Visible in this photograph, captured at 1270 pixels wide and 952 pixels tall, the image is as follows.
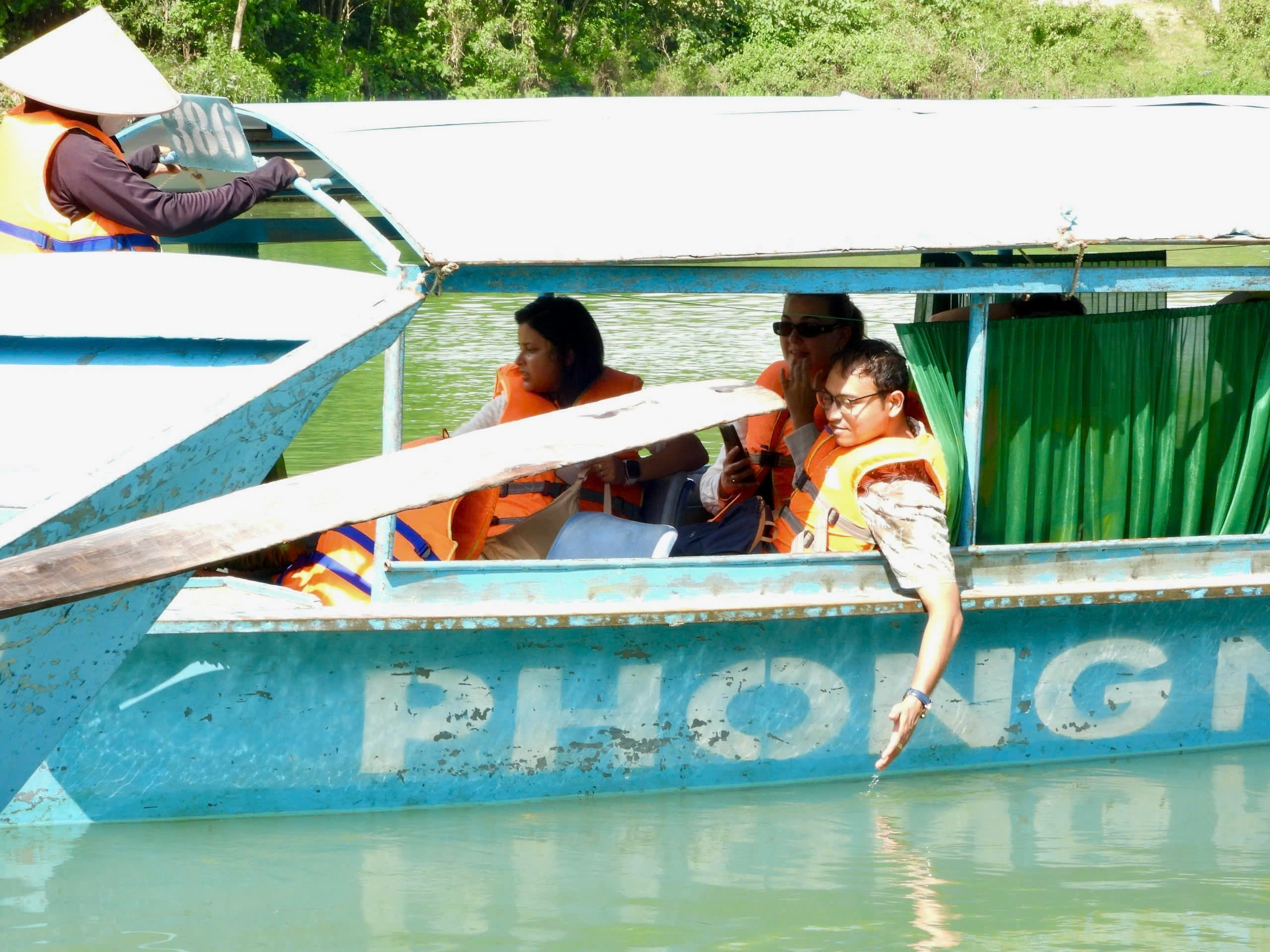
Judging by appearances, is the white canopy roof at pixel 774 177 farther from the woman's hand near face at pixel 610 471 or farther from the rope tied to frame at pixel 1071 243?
the woman's hand near face at pixel 610 471

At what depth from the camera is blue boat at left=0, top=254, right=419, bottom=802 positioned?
2.15 m

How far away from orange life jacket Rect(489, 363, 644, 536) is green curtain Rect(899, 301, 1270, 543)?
3.10 ft

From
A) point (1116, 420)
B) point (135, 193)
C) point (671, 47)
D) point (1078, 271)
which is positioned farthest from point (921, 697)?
point (671, 47)

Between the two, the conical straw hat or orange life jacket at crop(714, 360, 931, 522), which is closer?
the conical straw hat

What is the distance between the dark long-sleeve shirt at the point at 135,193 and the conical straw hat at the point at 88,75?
10cm

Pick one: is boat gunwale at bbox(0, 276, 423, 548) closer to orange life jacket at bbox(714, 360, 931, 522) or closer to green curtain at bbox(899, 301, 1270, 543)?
green curtain at bbox(899, 301, 1270, 543)

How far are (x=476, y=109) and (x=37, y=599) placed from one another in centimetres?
256

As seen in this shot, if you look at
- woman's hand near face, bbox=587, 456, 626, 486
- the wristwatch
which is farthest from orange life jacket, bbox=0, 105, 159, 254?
the wristwatch

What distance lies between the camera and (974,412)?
3637 mm

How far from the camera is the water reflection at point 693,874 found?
11.0 feet

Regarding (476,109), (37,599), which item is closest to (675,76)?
(476,109)

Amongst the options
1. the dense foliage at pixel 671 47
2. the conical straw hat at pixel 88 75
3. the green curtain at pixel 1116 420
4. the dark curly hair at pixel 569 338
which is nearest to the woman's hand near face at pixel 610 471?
the dark curly hair at pixel 569 338

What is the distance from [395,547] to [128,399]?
33.8 inches

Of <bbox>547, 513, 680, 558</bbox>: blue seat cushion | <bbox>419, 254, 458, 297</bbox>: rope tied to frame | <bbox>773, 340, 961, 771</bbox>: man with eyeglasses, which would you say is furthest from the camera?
<bbox>547, 513, 680, 558</bbox>: blue seat cushion
